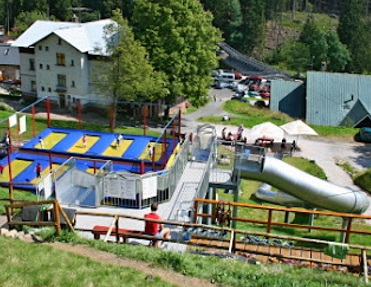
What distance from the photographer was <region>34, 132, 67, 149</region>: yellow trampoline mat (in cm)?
2816

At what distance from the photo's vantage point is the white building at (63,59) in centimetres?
4166

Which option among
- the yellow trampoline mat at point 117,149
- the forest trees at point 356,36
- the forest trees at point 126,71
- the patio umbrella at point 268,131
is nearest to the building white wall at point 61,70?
the forest trees at point 126,71

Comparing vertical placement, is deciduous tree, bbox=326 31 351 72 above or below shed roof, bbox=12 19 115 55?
below

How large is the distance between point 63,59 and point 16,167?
62.7ft

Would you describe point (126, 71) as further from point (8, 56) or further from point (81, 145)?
point (8, 56)

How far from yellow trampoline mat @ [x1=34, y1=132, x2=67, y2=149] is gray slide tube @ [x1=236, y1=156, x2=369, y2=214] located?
46.1 ft

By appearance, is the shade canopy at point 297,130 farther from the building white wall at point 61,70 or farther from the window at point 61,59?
the window at point 61,59

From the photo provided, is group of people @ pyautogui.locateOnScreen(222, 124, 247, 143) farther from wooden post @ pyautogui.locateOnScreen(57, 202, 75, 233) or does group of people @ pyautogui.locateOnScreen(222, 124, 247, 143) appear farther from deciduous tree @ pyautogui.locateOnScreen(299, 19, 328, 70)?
deciduous tree @ pyautogui.locateOnScreen(299, 19, 328, 70)

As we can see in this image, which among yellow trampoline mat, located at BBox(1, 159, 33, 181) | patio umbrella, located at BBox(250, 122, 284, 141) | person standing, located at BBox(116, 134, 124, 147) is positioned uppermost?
patio umbrella, located at BBox(250, 122, 284, 141)

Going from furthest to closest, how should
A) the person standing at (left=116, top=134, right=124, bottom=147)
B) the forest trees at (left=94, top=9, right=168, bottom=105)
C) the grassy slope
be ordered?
1. the forest trees at (left=94, top=9, right=168, bottom=105)
2. the person standing at (left=116, top=134, right=124, bottom=147)
3. the grassy slope

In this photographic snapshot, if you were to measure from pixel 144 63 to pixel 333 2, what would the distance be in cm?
9461

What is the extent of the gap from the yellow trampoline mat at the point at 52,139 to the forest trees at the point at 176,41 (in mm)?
11198

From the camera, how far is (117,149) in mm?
27938

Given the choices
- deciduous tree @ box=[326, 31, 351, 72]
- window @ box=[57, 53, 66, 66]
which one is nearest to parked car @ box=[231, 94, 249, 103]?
window @ box=[57, 53, 66, 66]
